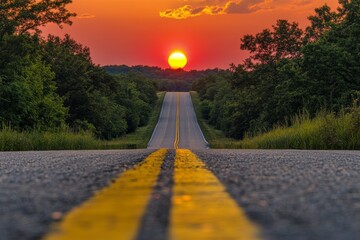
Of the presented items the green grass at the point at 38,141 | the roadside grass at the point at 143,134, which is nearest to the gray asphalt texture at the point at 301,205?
the green grass at the point at 38,141

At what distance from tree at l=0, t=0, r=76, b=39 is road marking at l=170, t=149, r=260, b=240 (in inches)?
1798

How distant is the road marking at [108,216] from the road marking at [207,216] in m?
0.15

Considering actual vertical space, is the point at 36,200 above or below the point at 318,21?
below

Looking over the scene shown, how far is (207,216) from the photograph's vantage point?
190cm

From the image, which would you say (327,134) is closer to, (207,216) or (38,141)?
(38,141)

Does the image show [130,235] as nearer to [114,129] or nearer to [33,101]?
[33,101]

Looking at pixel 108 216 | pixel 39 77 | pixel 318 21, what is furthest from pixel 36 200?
pixel 318 21

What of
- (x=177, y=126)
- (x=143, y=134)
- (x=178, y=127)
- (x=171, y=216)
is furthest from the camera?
(x=177, y=126)

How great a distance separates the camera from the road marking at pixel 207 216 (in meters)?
1.52

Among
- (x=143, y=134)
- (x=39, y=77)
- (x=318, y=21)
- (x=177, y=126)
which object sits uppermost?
(x=318, y=21)

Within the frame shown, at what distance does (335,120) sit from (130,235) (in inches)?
583

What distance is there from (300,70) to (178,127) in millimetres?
64436

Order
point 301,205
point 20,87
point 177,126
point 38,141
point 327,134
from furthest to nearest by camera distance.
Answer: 1. point 177,126
2. point 20,87
3. point 38,141
4. point 327,134
5. point 301,205

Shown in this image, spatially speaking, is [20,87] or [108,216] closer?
[108,216]
